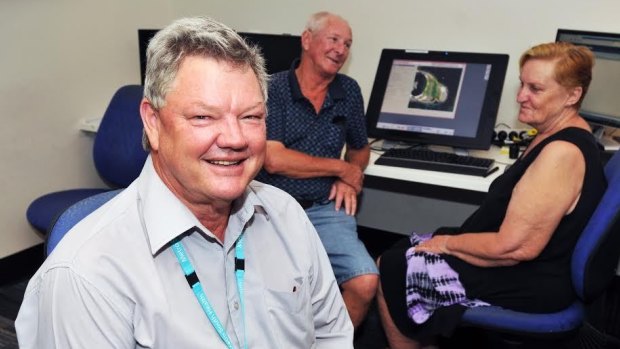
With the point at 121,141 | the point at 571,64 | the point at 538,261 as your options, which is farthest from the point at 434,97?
the point at 121,141

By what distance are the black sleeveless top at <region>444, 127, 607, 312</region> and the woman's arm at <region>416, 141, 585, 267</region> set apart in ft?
0.10

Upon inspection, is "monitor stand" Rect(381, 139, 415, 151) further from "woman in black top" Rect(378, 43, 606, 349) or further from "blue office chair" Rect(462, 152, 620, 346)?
"blue office chair" Rect(462, 152, 620, 346)

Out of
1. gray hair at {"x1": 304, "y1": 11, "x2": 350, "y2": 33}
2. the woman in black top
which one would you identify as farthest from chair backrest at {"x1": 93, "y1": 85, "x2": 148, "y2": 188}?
the woman in black top

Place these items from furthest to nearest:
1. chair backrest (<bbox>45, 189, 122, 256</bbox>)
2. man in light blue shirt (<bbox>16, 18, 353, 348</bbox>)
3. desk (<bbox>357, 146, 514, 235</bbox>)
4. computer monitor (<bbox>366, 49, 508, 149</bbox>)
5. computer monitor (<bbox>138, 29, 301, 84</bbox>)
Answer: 1. desk (<bbox>357, 146, 514, 235</bbox>)
2. computer monitor (<bbox>138, 29, 301, 84</bbox>)
3. computer monitor (<bbox>366, 49, 508, 149</bbox>)
4. chair backrest (<bbox>45, 189, 122, 256</bbox>)
5. man in light blue shirt (<bbox>16, 18, 353, 348</bbox>)

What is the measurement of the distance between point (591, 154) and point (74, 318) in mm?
1398

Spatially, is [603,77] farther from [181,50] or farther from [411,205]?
[181,50]

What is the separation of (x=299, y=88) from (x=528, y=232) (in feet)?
3.40

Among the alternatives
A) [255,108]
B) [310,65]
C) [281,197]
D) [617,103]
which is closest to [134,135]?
[310,65]

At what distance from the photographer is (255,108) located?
3.57 feet

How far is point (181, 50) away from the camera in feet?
3.41

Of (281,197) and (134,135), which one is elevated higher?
(281,197)

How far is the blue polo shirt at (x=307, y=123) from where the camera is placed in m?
2.27

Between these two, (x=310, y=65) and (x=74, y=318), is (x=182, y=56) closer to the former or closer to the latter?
(x=74, y=318)

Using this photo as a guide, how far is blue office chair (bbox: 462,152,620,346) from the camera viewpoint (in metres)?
1.59
